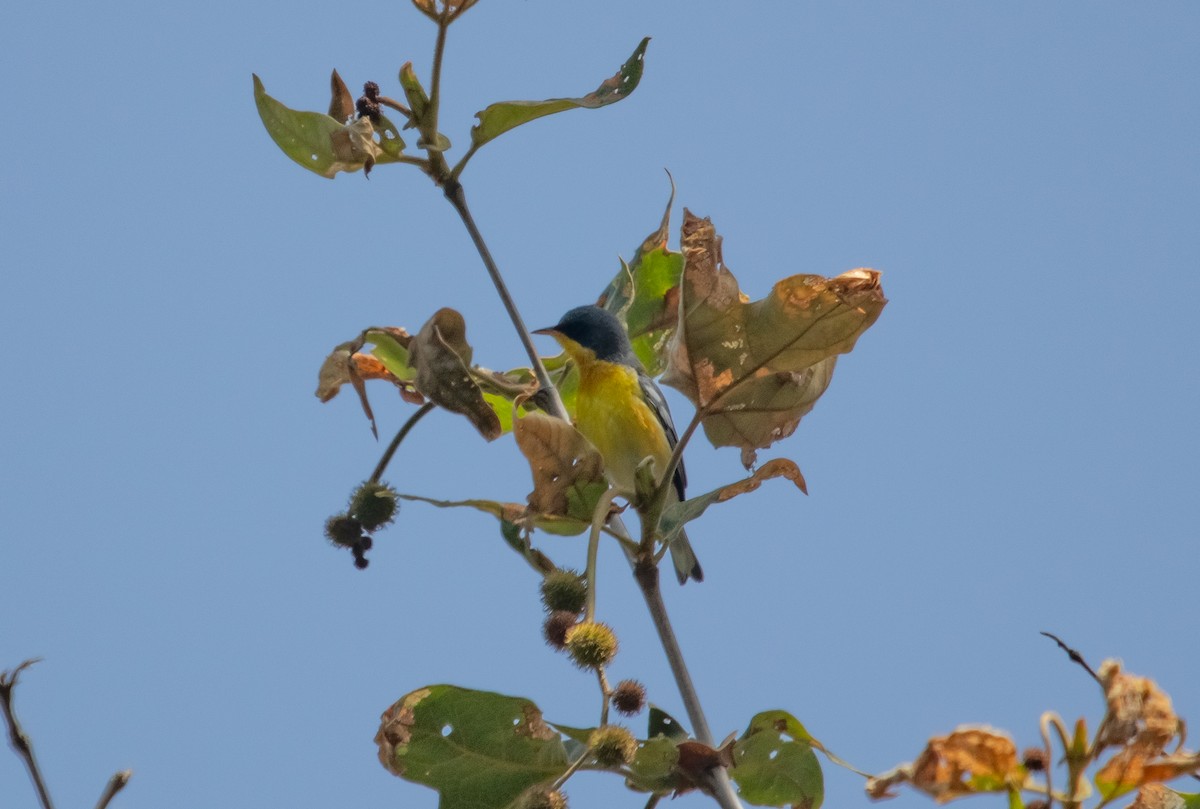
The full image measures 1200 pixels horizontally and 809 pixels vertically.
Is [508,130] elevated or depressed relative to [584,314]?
depressed

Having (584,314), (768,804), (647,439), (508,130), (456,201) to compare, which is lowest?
(768,804)

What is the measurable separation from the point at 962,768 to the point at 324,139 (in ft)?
7.06

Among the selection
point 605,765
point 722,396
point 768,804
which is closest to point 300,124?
point 722,396

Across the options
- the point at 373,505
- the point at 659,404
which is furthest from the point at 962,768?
the point at 659,404

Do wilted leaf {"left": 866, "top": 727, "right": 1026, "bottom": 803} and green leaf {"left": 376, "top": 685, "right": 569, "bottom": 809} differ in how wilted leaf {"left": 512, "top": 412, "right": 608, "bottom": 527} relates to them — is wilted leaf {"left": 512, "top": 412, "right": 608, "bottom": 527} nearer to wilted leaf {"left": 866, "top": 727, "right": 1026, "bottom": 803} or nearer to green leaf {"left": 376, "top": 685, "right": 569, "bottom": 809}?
green leaf {"left": 376, "top": 685, "right": 569, "bottom": 809}

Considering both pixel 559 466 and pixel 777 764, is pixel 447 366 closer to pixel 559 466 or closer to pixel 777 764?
pixel 559 466

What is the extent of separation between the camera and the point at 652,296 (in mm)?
4027

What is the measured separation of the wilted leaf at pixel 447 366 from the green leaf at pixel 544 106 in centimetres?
51

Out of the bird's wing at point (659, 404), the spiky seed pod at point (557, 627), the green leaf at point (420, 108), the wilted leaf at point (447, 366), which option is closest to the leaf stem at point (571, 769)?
the spiky seed pod at point (557, 627)

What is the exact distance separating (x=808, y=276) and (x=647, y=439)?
3.77 m

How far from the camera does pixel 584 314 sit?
6605mm

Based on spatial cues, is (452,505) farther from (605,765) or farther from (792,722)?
(792,722)

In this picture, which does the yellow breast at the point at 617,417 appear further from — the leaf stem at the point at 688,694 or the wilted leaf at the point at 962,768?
the wilted leaf at the point at 962,768

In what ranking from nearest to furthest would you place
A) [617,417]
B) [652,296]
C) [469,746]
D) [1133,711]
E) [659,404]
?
[1133,711] < [469,746] < [652,296] < [617,417] < [659,404]
